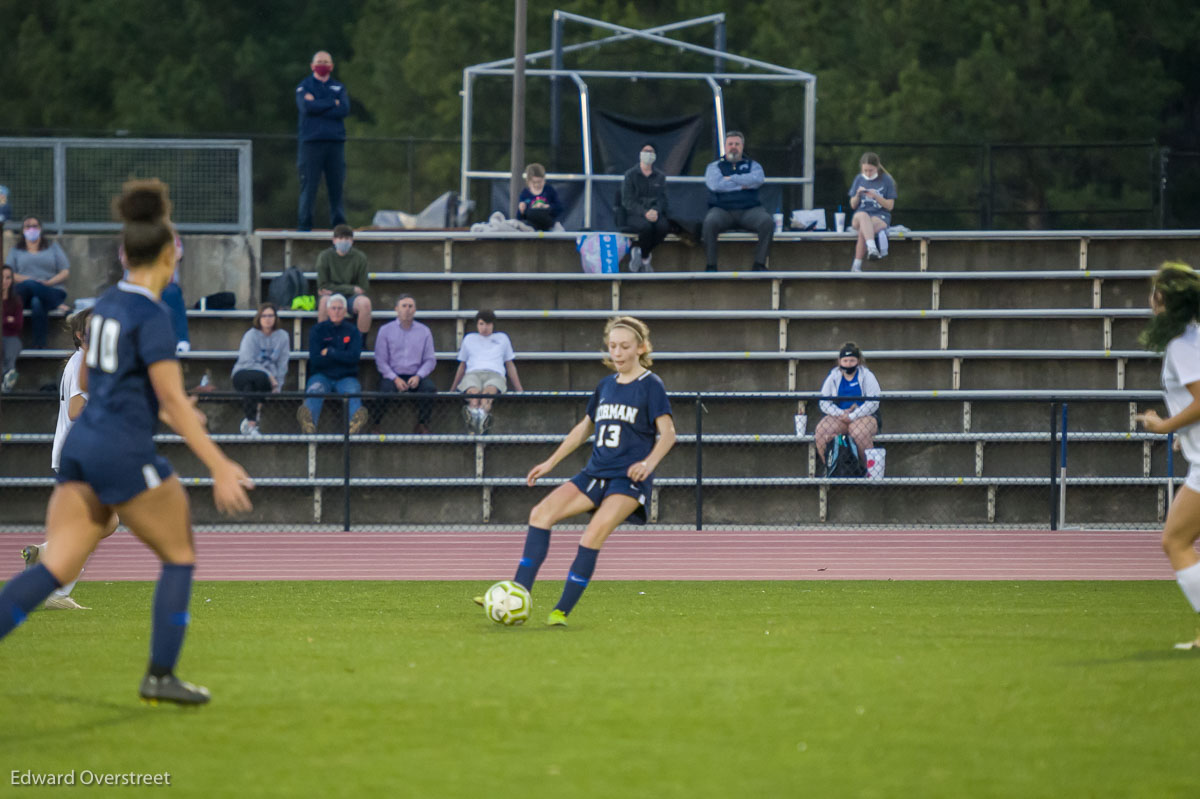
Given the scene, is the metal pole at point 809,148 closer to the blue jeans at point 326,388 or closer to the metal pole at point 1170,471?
the metal pole at point 1170,471

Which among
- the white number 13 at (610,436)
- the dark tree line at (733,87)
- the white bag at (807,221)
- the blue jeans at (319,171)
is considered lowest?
the white number 13 at (610,436)

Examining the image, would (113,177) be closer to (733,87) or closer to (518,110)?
(518,110)

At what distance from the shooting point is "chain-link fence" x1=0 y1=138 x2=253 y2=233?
19.8 metres

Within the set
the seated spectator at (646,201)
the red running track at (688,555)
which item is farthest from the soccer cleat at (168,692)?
the seated spectator at (646,201)

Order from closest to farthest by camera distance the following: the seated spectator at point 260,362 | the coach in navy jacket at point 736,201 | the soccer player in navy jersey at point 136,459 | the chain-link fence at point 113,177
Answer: the soccer player in navy jersey at point 136,459 < the seated spectator at point 260,362 < the coach in navy jacket at point 736,201 < the chain-link fence at point 113,177

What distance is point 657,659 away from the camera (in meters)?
7.66

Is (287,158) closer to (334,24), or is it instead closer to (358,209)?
(358,209)

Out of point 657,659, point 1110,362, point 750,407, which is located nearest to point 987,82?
point 1110,362

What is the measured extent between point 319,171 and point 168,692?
1484 cm

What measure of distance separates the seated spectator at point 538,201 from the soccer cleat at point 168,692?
575 inches

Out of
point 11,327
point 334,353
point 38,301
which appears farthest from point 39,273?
point 334,353

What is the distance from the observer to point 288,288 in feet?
62.4

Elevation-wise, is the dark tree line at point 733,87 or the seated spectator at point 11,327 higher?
the dark tree line at point 733,87

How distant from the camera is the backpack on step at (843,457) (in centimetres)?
1667
